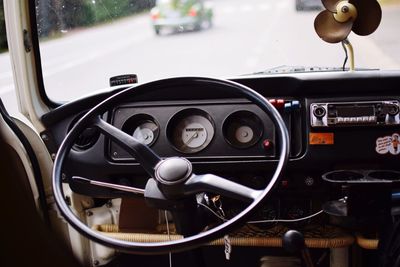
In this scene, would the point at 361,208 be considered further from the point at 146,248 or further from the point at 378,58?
the point at 146,248

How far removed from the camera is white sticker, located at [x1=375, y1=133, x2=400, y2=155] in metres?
1.69

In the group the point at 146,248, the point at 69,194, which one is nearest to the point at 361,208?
the point at 146,248

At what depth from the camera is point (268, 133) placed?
175 cm

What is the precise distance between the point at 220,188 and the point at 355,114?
2.37 feet

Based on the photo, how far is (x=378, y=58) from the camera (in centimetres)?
191

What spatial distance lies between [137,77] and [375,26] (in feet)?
3.09

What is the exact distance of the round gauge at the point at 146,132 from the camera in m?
1.85

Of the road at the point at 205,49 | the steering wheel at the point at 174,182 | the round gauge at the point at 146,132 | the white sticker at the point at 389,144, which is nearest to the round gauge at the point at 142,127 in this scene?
the round gauge at the point at 146,132

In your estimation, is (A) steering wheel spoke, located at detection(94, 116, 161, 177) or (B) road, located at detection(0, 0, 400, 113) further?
(B) road, located at detection(0, 0, 400, 113)

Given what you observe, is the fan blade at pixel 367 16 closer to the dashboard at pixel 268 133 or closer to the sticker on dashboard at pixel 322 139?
the dashboard at pixel 268 133

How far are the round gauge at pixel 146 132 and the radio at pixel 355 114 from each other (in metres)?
0.58

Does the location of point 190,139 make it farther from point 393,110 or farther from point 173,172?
point 393,110

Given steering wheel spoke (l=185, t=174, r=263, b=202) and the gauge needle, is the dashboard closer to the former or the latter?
the gauge needle

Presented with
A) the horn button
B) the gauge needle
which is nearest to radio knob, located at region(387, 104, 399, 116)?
the gauge needle
